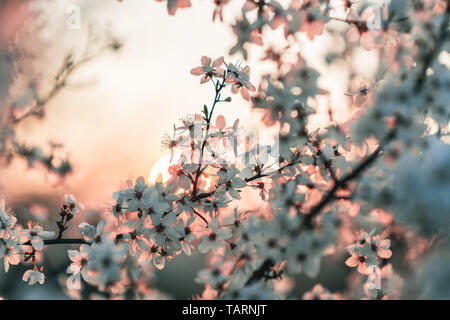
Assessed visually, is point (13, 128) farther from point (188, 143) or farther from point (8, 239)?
point (188, 143)

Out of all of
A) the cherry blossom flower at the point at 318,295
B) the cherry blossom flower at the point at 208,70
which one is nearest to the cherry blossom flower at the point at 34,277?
the cherry blossom flower at the point at 208,70

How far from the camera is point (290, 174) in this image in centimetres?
175

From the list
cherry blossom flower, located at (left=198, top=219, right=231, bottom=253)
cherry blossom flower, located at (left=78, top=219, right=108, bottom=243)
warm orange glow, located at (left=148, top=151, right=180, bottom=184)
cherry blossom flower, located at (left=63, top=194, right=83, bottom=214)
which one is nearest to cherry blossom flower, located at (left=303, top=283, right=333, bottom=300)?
cherry blossom flower, located at (left=198, top=219, right=231, bottom=253)

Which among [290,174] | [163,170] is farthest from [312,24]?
[163,170]

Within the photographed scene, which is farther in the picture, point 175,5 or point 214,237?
point 214,237

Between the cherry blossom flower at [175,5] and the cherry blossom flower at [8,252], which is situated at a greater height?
the cherry blossom flower at [175,5]

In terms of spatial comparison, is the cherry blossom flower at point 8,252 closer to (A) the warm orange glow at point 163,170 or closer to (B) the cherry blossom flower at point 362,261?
(A) the warm orange glow at point 163,170

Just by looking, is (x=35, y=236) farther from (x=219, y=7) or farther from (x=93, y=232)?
(x=219, y=7)

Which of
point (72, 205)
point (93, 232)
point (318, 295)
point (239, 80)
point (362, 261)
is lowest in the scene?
point (318, 295)

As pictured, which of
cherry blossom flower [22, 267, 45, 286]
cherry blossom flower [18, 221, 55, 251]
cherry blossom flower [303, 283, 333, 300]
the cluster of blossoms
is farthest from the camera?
cherry blossom flower [303, 283, 333, 300]

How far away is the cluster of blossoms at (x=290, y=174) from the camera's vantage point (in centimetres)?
128

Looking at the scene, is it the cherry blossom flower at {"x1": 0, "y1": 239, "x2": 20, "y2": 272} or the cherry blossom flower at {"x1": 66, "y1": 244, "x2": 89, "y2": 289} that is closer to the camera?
the cherry blossom flower at {"x1": 66, "y1": 244, "x2": 89, "y2": 289}

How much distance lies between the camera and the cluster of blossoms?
4.18 ft

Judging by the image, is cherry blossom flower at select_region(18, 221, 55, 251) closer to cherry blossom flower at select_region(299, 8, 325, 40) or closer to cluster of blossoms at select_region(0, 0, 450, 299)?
cluster of blossoms at select_region(0, 0, 450, 299)
